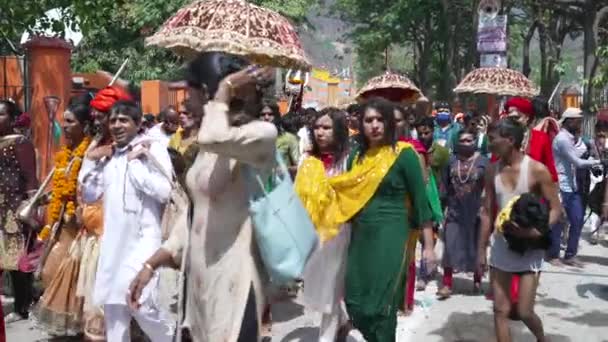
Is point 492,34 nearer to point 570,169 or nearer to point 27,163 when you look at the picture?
point 570,169

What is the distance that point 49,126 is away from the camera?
33.2 ft

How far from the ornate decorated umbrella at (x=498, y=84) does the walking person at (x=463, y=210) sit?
195 cm

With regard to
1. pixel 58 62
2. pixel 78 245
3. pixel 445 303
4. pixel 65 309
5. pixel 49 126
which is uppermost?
pixel 58 62

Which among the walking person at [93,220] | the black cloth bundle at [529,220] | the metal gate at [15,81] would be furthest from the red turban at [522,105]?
the metal gate at [15,81]

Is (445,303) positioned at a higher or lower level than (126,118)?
lower

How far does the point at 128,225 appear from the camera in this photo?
4.67 metres

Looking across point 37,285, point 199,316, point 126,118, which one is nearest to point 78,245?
point 126,118

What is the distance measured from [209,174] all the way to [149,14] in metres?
18.0

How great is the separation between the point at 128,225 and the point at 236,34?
1260 millimetres

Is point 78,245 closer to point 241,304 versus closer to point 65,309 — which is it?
point 65,309

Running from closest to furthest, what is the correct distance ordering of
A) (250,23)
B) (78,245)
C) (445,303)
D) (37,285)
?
1. (250,23)
2. (78,245)
3. (37,285)
4. (445,303)

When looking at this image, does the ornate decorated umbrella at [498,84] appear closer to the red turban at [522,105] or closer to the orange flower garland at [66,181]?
the red turban at [522,105]

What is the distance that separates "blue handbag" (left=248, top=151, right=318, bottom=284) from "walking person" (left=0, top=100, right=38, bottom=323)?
4.03 m

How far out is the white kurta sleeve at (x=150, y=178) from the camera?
4.67m
